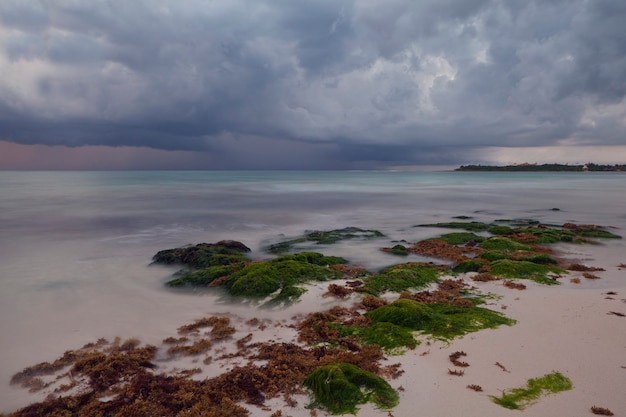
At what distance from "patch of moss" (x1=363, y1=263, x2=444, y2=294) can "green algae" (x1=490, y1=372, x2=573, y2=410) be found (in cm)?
379

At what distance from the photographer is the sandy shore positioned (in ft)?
13.6

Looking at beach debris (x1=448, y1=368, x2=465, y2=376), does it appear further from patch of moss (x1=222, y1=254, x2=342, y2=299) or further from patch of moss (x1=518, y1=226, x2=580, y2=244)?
patch of moss (x1=518, y1=226, x2=580, y2=244)

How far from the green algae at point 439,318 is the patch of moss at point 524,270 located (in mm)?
2920

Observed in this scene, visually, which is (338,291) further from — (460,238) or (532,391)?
(460,238)

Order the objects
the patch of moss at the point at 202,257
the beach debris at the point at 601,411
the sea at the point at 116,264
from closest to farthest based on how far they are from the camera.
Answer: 1. the beach debris at the point at 601,411
2. the sea at the point at 116,264
3. the patch of moss at the point at 202,257

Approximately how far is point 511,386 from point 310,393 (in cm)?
249

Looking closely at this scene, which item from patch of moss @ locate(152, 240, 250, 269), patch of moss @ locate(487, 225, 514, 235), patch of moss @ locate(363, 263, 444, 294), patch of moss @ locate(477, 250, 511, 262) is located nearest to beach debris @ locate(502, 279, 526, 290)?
patch of moss @ locate(363, 263, 444, 294)

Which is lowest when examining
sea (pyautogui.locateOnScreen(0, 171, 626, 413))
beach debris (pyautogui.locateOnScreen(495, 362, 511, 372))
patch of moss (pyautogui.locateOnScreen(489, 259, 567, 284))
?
sea (pyautogui.locateOnScreen(0, 171, 626, 413))

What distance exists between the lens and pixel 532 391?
433 centimetres

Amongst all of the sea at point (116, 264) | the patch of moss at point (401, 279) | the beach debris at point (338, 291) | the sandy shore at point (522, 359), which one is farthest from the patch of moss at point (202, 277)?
the patch of moss at point (401, 279)

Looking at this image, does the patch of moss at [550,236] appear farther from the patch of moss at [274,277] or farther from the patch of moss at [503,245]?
the patch of moss at [274,277]

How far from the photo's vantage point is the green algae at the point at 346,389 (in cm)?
421

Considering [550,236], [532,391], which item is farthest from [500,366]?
[550,236]

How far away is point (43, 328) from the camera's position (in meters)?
6.86
